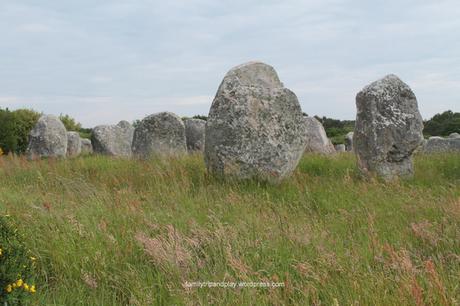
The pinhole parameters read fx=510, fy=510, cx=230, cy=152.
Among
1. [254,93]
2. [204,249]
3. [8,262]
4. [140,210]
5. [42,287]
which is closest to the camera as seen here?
[8,262]

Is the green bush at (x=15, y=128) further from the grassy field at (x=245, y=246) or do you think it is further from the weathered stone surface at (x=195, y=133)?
the grassy field at (x=245, y=246)

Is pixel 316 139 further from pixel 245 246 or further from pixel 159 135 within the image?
pixel 245 246

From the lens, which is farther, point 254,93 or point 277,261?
point 254,93

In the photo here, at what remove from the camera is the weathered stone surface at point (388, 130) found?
420 inches

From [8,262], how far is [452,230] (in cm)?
441

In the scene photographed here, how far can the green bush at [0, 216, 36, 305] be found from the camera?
152 inches

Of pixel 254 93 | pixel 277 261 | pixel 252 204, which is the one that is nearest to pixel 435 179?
pixel 254 93

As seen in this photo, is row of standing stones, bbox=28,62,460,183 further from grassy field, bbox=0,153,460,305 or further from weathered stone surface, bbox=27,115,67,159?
weathered stone surface, bbox=27,115,67,159

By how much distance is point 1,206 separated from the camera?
23.1 ft

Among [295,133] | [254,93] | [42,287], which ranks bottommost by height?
[42,287]

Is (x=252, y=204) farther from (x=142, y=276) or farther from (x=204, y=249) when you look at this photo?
(x=142, y=276)

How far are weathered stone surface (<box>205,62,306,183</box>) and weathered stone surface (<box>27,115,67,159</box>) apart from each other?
1125cm

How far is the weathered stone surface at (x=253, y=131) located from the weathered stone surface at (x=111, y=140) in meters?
11.3

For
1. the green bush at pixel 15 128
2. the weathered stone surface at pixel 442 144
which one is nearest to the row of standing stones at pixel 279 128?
the weathered stone surface at pixel 442 144
